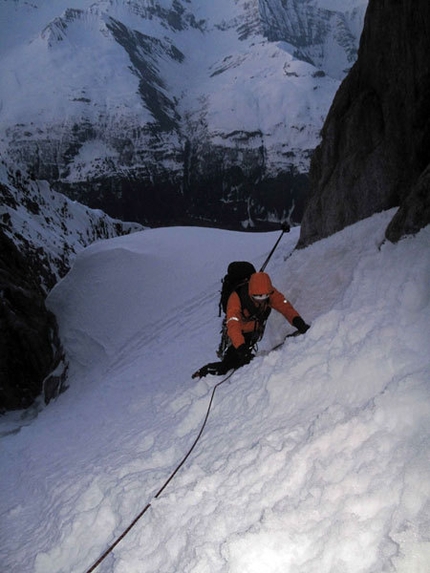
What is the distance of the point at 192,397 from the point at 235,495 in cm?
322

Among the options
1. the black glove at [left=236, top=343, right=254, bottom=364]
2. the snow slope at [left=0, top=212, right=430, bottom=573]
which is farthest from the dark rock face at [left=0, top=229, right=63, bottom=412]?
the black glove at [left=236, top=343, right=254, bottom=364]

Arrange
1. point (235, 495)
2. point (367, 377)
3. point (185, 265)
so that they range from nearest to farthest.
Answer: point (235, 495) < point (367, 377) < point (185, 265)

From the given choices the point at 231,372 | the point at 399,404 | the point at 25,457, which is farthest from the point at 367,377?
the point at 25,457

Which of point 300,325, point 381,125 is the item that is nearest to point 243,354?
point 300,325

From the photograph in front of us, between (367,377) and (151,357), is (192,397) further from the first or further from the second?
(151,357)

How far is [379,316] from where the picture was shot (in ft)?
15.1

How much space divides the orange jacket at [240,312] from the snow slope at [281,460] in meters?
0.57

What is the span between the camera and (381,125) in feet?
32.9

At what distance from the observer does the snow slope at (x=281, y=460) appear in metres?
2.71

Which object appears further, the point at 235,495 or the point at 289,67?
the point at 289,67

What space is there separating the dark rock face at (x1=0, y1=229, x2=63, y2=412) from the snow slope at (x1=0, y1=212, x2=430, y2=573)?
647 cm

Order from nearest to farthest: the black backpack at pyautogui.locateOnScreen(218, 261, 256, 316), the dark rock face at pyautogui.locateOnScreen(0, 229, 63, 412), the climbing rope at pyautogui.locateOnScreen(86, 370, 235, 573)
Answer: the climbing rope at pyautogui.locateOnScreen(86, 370, 235, 573), the black backpack at pyautogui.locateOnScreen(218, 261, 256, 316), the dark rock face at pyautogui.locateOnScreen(0, 229, 63, 412)

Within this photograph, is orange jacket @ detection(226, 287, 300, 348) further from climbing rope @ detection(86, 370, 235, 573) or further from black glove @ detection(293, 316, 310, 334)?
climbing rope @ detection(86, 370, 235, 573)

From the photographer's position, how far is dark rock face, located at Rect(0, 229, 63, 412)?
49.5 ft
